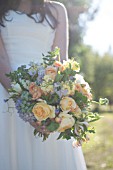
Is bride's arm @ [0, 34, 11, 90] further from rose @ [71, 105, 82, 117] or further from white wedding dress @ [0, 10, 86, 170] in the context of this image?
rose @ [71, 105, 82, 117]

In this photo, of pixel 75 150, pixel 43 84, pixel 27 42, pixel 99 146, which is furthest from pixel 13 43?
pixel 99 146

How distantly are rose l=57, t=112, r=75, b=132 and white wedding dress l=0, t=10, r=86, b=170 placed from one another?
1.90 feet

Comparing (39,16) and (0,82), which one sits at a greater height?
(39,16)

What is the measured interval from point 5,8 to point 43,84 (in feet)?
2.68

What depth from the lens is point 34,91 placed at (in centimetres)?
321

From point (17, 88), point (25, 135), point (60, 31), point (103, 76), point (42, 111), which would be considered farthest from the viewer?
point (103, 76)

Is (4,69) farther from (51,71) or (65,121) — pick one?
(65,121)

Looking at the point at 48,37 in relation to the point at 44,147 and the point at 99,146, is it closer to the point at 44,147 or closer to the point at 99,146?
the point at 44,147

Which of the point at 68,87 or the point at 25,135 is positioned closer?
the point at 68,87

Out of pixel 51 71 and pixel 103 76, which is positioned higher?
pixel 103 76

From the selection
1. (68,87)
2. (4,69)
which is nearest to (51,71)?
(68,87)

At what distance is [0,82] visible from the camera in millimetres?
3609

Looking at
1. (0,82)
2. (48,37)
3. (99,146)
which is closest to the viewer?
(0,82)

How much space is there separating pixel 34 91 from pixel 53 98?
0.13 m
